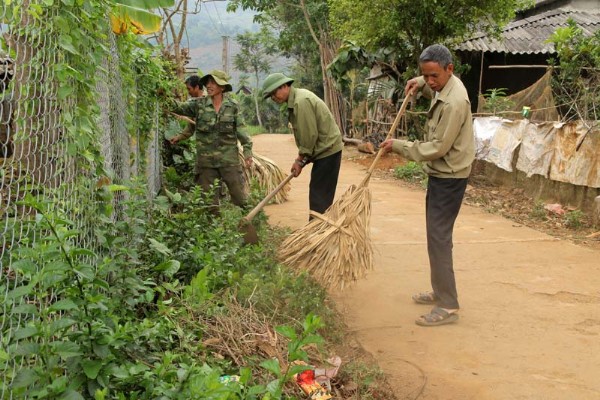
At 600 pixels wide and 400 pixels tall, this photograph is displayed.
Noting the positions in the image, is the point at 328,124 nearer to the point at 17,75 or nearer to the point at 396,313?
the point at 396,313

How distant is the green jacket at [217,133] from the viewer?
6625mm

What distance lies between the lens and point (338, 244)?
460 cm

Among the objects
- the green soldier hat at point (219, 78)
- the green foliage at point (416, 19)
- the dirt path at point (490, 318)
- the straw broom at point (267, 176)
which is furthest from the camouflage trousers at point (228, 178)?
the green foliage at point (416, 19)

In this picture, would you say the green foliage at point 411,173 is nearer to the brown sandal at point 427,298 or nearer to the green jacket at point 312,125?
the green jacket at point 312,125

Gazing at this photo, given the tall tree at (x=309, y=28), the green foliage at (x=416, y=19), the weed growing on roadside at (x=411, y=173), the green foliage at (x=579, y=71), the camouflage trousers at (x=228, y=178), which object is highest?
the tall tree at (x=309, y=28)

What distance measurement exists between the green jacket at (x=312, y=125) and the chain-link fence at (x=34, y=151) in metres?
2.55

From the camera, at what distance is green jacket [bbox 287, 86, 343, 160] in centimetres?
548

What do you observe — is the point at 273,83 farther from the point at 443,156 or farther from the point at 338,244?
the point at 443,156

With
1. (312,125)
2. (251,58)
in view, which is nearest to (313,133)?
(312,125)

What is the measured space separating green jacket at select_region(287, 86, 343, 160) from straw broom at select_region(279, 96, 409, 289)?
0.88 m

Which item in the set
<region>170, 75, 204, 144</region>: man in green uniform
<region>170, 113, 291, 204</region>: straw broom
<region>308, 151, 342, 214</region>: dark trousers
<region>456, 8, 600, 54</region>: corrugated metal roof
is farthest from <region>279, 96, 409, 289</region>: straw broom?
<region>456, 8, 600, 54</region>: corrugated metal roof

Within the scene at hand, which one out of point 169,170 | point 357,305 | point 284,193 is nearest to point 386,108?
point 284,193

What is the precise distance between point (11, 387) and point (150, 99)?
495 cm

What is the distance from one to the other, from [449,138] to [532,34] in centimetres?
1204
